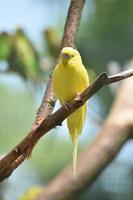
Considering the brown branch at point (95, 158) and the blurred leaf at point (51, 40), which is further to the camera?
the blurred leaf at point (51, 40)

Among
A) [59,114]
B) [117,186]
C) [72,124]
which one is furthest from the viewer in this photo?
[117,186]

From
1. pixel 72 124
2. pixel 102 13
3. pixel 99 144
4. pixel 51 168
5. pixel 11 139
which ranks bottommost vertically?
pixel 51 168

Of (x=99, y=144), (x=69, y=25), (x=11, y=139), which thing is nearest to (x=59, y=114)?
(x=69, y=25)

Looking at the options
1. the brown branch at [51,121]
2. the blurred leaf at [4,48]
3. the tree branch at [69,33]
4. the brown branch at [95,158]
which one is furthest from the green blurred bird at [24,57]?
the brown branch at [51,121]

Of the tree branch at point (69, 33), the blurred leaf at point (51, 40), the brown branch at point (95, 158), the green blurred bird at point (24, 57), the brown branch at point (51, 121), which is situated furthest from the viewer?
the blurred leaf at point (51, 40)

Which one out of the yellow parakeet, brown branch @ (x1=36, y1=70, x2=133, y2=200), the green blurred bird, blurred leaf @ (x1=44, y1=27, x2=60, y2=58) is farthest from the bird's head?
blurred leaf @ (x1=44, y1=27, x2=60, y2=58)

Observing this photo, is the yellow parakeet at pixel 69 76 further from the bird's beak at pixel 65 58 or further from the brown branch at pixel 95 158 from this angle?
the brown branch at pixel 95 158

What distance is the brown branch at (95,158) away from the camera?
38.6 inches

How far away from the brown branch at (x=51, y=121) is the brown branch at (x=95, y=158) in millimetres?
334

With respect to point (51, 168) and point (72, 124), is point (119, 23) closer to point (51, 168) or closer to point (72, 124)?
point (51, 168)

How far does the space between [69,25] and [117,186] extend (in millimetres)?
1009

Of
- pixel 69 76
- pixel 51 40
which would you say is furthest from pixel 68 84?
pixel 51 40

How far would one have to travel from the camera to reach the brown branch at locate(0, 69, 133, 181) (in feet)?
1.81

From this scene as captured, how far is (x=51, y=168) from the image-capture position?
2.70 m
